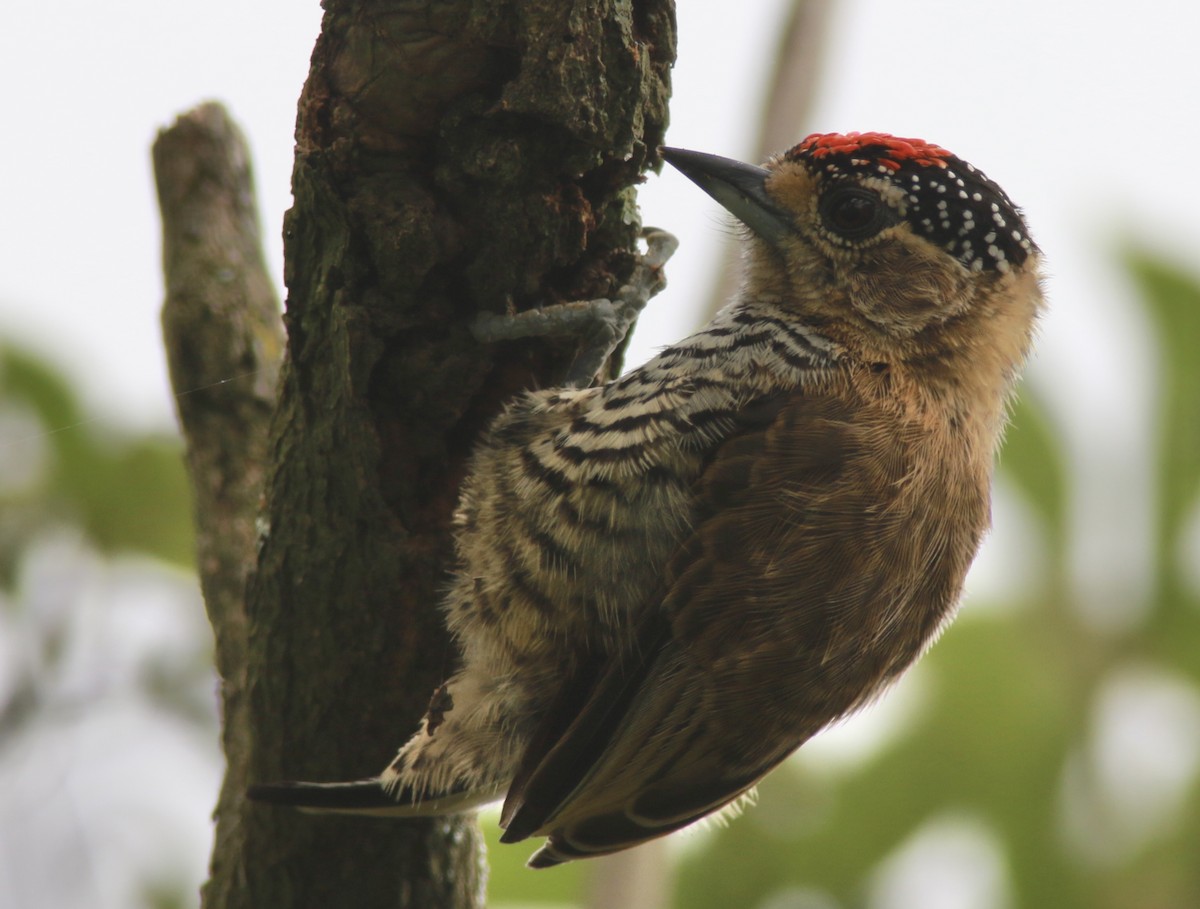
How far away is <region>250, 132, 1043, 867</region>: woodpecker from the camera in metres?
2.40

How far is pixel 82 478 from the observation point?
13.2 feet

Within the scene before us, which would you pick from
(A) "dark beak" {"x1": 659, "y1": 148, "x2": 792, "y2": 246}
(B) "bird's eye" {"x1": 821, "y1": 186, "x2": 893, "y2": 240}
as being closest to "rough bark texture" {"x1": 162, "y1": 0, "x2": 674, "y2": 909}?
(A) "dark beak" {"x1": 659, "y1": 148, "x2": 792, "y2": 246}

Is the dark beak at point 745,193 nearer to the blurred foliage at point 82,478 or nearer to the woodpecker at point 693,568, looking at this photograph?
the woodpecker at point 693,568

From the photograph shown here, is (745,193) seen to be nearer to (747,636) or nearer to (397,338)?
(397,338)

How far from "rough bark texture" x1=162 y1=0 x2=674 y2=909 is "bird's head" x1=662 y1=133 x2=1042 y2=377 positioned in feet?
1.36

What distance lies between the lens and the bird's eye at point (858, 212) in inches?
110

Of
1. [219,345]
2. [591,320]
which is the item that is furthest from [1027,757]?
[219,345]

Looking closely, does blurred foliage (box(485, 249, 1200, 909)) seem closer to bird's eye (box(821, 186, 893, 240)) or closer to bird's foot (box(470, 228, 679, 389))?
bird's eye (box(821, 186, 893, 240))

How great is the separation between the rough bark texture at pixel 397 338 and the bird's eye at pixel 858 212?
1.68 ft

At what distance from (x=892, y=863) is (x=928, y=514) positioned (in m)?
2.20

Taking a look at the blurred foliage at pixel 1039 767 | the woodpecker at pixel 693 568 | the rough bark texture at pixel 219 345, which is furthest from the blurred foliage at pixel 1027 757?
the woodpecker at pixel 693 568

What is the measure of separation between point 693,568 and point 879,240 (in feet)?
3.03

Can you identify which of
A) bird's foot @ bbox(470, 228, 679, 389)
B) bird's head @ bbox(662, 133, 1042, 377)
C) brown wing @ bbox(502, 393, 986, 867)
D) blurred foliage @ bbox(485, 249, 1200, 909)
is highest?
bird's head @ bbox(662, 133, 1042, 377)

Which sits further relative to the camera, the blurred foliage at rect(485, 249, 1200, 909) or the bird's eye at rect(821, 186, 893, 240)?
the blurred foliage at rect(485, 249, 1200, 909)
